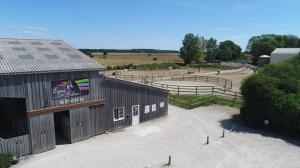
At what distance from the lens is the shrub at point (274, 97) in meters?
18.3

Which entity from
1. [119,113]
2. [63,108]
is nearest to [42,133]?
[63,108]

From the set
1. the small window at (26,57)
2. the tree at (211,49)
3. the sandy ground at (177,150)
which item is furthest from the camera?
the tree at (211,49)

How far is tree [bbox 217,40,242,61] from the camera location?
10269 cm

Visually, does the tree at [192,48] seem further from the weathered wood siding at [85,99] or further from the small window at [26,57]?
the small window at [26,57]

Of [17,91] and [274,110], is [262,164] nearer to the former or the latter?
[274,110]

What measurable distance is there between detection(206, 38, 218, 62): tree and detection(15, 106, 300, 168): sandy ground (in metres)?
80.5

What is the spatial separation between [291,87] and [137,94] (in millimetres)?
12039

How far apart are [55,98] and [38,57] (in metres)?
2.90

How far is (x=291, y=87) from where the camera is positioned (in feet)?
65.8

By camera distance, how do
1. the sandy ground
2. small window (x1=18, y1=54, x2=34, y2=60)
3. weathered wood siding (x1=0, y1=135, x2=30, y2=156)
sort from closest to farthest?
weathered wood siding (x1=0, y1=135, x2=30, y2=156) → the sandy ground → small window (x1=18, y1=54, x2=34, y2=60)

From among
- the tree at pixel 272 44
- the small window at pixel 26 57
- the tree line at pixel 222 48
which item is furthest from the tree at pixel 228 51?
the small window at pixel 26 57

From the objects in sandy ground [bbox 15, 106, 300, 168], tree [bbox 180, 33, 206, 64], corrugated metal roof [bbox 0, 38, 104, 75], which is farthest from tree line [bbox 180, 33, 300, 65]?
corrugated metal roof [bbox 0, 38, 104, 75]

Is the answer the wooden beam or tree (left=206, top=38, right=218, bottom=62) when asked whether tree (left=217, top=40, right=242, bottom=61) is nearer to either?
tree (left=206, top=38, right=218, bottom=62)

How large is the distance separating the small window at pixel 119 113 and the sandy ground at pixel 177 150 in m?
1.03
